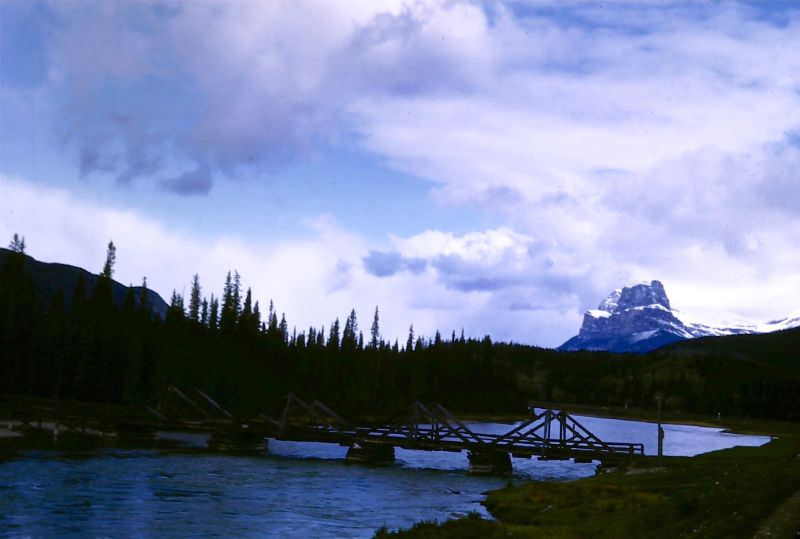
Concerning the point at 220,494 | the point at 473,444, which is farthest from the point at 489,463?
the point at 220,494

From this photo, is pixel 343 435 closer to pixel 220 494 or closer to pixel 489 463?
pixel 489 463

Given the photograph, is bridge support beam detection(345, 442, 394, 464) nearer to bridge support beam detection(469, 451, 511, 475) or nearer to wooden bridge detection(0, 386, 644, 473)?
wooden bridge detection(0, 386, 644, 473)

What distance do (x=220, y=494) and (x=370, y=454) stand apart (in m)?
31.2

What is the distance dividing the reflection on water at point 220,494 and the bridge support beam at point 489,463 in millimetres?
1355

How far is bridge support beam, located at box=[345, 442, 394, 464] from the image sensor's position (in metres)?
79.9

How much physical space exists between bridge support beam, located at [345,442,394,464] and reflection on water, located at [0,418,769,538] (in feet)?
7.12

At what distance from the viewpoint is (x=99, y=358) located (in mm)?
120250

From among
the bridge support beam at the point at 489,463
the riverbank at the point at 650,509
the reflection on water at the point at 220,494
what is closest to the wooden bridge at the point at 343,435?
the bridge support beam at the point at 489,463

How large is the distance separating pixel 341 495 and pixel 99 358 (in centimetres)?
7676

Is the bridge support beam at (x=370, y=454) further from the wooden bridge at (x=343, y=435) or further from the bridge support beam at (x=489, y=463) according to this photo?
the bridge support beam at (x=489, y=463)

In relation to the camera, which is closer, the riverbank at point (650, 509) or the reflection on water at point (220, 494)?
the riverbank at point (650, 509)

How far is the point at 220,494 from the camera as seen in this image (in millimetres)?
50500

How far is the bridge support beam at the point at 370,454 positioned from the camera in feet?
262

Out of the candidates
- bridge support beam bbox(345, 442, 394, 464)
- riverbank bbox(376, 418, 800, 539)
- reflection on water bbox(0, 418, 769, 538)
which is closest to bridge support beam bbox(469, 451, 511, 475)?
reflection on water bbox(0, 418, 769, 538)
